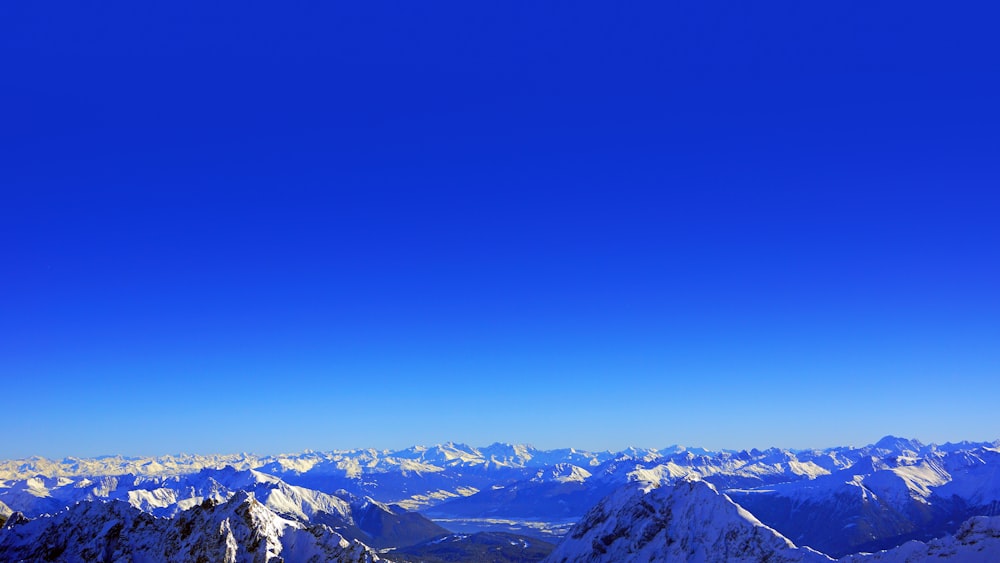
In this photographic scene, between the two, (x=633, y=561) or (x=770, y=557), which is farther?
(x=633, y=561)

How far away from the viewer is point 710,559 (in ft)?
527

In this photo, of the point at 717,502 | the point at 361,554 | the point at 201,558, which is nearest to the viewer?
the point at 201,558

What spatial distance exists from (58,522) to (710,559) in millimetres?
159146

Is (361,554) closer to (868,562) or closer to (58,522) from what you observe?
(58,522)

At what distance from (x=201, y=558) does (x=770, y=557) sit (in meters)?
124

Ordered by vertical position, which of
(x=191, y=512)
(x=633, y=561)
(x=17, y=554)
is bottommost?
(x=633, y=561)

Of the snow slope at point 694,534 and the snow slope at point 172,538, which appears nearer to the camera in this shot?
the snow slope at point 172,538

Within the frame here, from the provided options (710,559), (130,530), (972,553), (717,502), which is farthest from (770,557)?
A: (130,530)

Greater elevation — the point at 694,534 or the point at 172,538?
the point at 172,538

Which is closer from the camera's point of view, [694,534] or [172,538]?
[172,538]

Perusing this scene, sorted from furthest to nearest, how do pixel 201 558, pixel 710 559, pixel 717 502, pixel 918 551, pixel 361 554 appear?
pixel 717 502
pixel 710 559
pixel 361 554
pixel 201 558
pixel 918 551

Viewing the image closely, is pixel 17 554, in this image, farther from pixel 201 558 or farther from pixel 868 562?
pixel 868 562

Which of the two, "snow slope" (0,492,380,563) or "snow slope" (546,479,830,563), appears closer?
"snow slope" (0,492,380,563)

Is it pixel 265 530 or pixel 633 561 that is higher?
pixel 265 530
